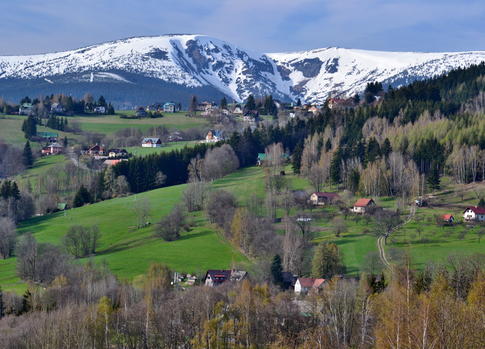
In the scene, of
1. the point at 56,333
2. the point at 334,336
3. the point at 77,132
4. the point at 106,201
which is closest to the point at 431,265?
the point at 334,336

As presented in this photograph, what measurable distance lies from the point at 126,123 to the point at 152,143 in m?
22.1

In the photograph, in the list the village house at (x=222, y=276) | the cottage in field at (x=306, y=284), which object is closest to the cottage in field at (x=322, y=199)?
the village house at (x=222, y=276)

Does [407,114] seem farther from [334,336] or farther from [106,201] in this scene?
[334,336]

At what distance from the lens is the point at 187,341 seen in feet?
133

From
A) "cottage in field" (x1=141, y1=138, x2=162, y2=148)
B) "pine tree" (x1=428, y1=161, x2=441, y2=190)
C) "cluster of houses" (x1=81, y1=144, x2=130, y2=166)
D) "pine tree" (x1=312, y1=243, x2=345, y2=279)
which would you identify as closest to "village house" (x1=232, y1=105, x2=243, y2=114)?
"cottage in field" (x1=141, y1=138, x2=162, y2=148)

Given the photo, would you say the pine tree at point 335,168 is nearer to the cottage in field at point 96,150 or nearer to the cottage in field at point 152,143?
the cottage in field at point 152,143

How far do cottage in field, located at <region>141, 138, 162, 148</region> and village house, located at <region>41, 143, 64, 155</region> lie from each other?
14407 mm

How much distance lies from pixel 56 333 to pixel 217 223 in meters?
38.5

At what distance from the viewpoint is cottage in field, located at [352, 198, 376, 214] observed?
76750 mm

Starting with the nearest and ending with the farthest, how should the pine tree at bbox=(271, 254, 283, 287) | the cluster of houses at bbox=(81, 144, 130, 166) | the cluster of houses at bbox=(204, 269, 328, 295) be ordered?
the cluster of houses at bbox=(204, 269, 328, 295) → the pine tree at bbox=(271, 254, 283, 287) → the cluster of houses at bbox=(81, 144, 130, 166)

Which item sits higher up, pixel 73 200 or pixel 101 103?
pixel 101 103

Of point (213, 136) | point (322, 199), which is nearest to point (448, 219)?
point (322, 199)

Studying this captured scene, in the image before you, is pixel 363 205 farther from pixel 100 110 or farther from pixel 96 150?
pixel 100 110

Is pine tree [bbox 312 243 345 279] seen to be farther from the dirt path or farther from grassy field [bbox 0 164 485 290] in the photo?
the dirt path
